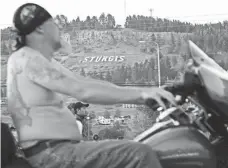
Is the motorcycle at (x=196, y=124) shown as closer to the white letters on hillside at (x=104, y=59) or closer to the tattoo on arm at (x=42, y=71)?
the tattoo on arm at (x=42, y=71)

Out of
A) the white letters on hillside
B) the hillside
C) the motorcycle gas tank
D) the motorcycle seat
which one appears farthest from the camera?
the white letters on hillside

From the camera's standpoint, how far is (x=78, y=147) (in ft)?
6.68

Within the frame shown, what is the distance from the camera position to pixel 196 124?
7.02ft

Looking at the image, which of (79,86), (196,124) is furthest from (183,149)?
(79,86)

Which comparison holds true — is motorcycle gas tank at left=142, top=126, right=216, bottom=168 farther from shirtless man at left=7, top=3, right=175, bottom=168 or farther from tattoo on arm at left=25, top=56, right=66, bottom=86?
tattoo on arm at left=25, top=56, right=66, bottom=86

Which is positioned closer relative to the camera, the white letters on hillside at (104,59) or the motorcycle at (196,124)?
the motorcycle at (196,124)

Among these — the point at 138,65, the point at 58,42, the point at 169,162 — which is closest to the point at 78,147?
the point at 169,162

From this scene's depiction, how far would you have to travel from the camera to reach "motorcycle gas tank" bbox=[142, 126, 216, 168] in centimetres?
196

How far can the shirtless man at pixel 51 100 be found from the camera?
197 cm

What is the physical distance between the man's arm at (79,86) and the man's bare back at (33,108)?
0.04 ft

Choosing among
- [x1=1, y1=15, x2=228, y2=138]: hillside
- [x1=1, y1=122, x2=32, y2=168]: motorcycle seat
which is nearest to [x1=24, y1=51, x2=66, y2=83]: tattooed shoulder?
[x1=1, y1=122, x2=32, y2=168]: motorcycle seat

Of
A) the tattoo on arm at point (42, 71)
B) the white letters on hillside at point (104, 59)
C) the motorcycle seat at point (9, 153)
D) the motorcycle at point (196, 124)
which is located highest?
the tattoo on arm at point (42, 71)

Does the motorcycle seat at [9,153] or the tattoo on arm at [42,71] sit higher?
the tattoo on arm at [42,71]

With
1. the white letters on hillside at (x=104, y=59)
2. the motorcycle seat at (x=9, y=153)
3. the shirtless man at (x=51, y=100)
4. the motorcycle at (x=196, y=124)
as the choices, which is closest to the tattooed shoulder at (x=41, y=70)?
the shirtless man at (x=51, y=100)
